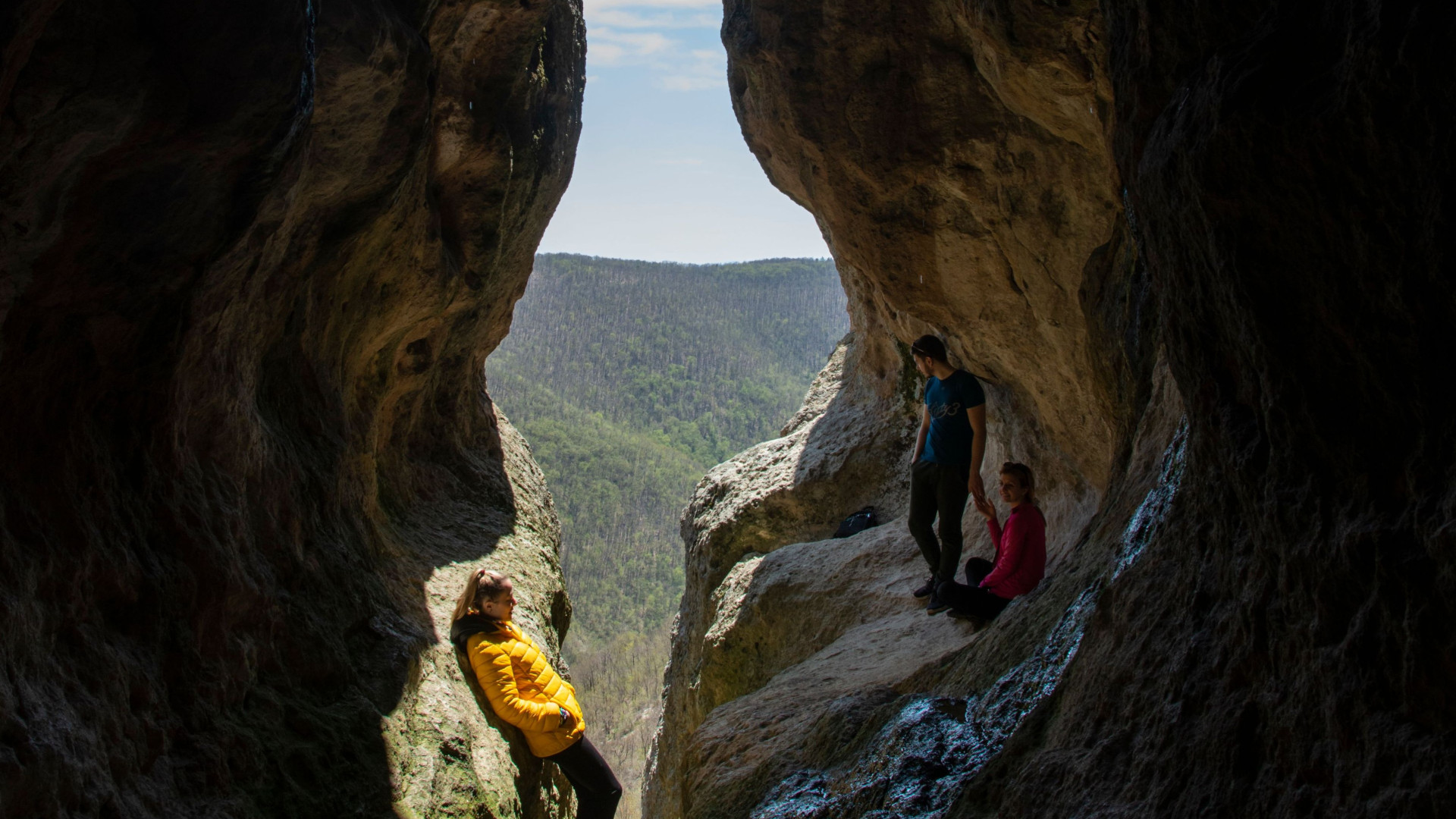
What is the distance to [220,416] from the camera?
14.6 ft

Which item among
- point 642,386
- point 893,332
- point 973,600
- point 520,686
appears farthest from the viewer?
point 642,386

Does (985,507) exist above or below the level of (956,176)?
below

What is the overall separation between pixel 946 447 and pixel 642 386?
90.8 metres

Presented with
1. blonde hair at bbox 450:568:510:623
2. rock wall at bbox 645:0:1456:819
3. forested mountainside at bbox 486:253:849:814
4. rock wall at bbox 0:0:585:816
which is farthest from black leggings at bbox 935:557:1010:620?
forested mountainside at bbox 486:253:849:814

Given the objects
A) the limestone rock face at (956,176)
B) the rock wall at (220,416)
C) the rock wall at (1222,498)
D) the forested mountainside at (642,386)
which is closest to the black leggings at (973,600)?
the rock wall at (1222,498)

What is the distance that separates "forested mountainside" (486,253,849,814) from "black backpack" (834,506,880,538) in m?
54.4

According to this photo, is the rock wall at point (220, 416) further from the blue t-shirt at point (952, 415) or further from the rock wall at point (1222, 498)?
the blue t-shirt at point (952, 415)

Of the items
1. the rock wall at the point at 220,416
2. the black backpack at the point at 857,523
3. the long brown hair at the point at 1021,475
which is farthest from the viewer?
the black backpack at the point at 857,523

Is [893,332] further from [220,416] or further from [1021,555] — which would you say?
[220,416]

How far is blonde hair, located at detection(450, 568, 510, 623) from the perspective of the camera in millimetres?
5207

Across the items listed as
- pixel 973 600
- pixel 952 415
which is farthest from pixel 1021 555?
pixel 952 415

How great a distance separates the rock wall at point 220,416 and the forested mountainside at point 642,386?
58.7 metres

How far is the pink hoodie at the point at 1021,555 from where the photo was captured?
540 cm

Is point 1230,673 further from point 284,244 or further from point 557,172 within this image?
point 557,172
